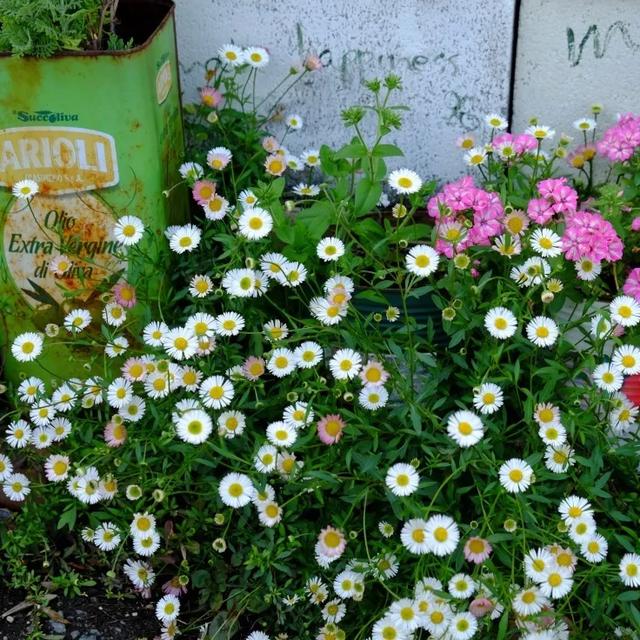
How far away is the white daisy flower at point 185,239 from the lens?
2268 millimetres

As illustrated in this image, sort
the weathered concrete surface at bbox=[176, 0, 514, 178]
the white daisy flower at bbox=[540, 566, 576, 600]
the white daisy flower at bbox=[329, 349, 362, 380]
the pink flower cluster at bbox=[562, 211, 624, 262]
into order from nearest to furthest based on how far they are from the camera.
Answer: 1. the white daisy flower at bbox=[540, 566, 576, 600]
2. the white daisy flower at bbox=[329, 349, 362, 380]
3. the pink flower cluster at bbox=[562, 211, 624, 262]
4. the weathered concrete surface at bbox=[176, 0, 514, 178]

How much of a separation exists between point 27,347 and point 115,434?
309 mm

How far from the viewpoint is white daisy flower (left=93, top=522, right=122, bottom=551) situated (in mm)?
2119

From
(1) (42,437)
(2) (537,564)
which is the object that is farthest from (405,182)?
(1) (42,437)

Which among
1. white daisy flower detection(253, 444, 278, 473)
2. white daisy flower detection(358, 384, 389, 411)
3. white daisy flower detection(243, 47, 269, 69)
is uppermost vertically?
white daisy flower detection(243, 47, 269, 69)

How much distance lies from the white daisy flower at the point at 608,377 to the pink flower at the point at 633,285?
25 cm

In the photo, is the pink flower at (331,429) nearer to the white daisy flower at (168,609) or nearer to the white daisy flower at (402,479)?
the white daisy flower at (402,479)

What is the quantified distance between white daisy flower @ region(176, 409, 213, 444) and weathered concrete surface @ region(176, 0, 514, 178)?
1.19 m

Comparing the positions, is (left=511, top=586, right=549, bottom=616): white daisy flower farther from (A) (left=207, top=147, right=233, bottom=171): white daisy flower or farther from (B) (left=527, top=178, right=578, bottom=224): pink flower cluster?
(A) (left=207, top=147, right=233, bottom=171): white daisy flower

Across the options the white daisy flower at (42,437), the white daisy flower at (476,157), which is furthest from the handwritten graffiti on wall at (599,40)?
the white daisy flower at (42,437)

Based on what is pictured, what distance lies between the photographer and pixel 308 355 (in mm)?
2082

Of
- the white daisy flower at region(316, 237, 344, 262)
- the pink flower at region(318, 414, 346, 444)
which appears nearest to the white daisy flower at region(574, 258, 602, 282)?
the white daisy flower at region(316, 237, 344, 262)

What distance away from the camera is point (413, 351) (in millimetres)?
2037

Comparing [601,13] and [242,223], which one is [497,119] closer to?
[601,13]
